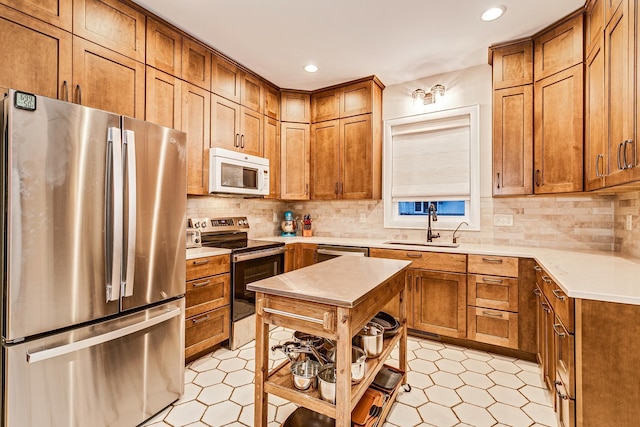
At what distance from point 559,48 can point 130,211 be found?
3.35m

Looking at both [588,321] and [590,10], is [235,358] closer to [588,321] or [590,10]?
[588,321]

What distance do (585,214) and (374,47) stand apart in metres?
2.42

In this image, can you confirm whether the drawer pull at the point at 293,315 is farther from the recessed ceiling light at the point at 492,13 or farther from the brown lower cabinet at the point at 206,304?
the recessed ceiling light at the point at 492,13

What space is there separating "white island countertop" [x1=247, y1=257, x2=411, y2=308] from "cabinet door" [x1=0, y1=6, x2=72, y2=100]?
67.3 inches

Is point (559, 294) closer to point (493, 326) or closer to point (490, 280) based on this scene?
point (490, 280)

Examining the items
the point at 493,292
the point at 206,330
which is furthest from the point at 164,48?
the point at 493,292

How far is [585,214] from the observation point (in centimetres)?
272

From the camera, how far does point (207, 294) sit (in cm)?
251

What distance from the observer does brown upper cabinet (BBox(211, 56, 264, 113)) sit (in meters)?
2.98

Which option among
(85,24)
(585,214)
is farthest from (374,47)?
(585,214)

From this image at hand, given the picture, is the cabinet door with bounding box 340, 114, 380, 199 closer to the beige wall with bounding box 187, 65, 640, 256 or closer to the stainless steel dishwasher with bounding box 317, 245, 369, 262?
the beige wall with bounding box 187, 65, 640, 256

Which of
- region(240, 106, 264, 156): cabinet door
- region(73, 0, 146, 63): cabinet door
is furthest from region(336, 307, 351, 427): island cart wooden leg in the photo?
region(240, 106, 264, 156): cabinet door

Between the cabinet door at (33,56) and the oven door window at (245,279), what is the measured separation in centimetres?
175

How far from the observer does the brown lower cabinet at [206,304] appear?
2.38 m
